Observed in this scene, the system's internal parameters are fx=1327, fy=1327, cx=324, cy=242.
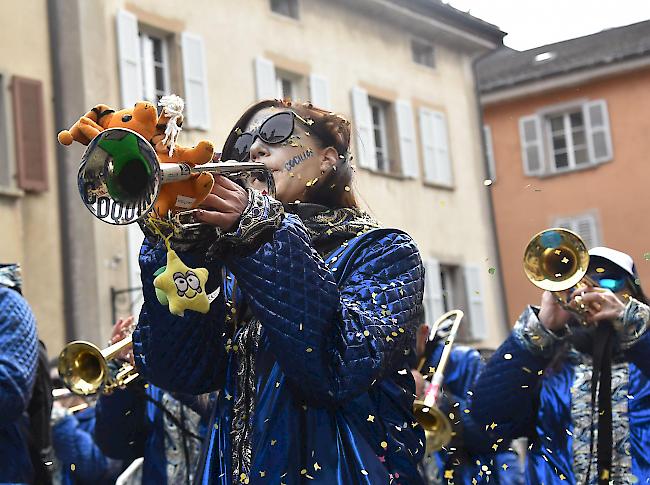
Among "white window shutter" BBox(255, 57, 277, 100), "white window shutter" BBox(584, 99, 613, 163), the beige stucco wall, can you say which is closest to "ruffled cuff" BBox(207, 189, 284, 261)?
the beige stucco wall

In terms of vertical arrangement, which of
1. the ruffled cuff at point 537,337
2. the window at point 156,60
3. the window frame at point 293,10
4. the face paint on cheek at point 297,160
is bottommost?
Answer: the ruffled cuff at point 537,337

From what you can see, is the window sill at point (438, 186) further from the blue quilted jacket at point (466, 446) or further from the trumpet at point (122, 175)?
the trumpet at point (122, 175)

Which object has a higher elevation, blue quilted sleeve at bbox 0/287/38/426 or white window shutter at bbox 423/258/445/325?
white window shutter at bbox 423/258/445/325

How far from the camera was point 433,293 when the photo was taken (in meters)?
20.5

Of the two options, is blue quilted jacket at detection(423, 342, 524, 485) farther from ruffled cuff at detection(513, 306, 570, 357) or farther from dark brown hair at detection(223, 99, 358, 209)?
dark brown hair at detection(223, 99, 358, 209)

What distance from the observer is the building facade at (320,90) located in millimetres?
15312

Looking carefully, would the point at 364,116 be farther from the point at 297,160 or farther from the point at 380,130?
the point at 297,160

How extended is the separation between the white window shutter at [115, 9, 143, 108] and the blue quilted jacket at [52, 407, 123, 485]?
8.29 metres

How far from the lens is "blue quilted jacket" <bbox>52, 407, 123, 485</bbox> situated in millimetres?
7738

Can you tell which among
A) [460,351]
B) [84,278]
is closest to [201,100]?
[84,278]

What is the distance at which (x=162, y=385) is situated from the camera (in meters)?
3.50

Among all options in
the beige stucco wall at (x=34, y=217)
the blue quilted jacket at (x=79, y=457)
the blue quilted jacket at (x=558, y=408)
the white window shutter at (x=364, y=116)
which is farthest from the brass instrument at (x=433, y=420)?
the white window shutter at (x=364, y=116)

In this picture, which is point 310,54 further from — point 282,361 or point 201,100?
point 282,361

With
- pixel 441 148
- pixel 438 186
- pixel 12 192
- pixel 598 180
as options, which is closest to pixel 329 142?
pixel 12 192
